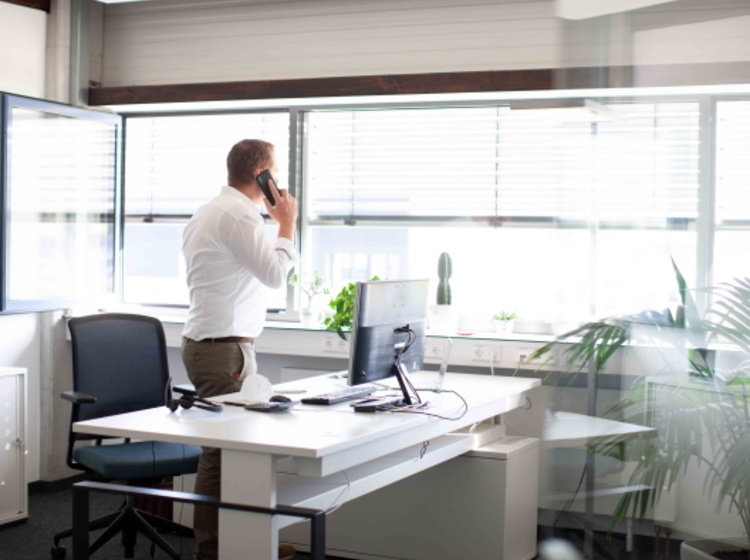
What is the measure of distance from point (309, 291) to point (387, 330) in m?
1.84

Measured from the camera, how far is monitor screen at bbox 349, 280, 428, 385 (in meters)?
3.07

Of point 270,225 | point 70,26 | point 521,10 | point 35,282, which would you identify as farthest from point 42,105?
point 521,10

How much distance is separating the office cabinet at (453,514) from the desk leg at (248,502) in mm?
1455

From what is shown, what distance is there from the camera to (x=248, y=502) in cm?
241

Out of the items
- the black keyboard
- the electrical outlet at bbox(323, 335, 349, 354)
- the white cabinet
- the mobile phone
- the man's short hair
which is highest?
the man's short hair

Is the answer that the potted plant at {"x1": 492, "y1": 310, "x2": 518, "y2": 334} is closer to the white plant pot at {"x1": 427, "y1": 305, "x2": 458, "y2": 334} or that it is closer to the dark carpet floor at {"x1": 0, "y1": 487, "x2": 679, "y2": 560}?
the white plant pot at {"x1": 427, "y1": 305, "x2": 458, "y2": 334}

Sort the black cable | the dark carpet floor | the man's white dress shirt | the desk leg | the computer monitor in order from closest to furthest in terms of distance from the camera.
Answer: the black cable < the desk leg < the computer monitor < the man's white dress shirt < the dark carpet floor

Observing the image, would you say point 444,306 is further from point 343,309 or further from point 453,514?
point 453,514

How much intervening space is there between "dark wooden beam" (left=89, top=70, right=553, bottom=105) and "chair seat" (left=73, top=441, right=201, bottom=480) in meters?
2.10

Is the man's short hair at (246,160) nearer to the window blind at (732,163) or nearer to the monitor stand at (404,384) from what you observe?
the monitor stand at (404,384)

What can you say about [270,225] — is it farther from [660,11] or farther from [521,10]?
[660,11]

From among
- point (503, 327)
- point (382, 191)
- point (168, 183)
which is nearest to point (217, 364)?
point (503, 327)

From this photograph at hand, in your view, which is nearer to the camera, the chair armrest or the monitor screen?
the monitor screen

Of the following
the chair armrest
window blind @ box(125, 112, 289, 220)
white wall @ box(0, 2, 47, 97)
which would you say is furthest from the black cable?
white wall @ box(0, 2, 47, 97)
